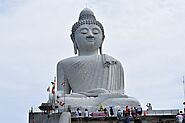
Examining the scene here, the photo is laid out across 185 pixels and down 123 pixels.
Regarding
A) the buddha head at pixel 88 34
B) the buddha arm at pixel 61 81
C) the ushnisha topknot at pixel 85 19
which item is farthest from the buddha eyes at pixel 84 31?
the buddha arm at pixel 61 81

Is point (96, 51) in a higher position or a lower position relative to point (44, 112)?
higher

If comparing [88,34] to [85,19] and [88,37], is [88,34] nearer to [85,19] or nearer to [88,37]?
[88,37]

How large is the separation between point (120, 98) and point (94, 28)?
235 inches

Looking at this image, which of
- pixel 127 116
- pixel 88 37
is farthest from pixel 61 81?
pixel 127 116

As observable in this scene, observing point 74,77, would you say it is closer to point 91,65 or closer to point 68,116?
point 91,65

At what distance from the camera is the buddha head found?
30.4 metres

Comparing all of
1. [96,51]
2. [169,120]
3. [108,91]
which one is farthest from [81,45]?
[169,120]

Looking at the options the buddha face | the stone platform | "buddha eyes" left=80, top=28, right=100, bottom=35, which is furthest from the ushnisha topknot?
the stone platform

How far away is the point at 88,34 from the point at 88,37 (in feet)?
0.75

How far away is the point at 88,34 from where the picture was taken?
30469 millimetres

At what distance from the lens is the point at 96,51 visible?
102ft

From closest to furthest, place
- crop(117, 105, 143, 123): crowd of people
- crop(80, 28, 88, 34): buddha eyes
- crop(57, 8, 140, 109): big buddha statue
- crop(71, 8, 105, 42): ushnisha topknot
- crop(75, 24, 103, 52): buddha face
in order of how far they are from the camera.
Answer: crop(117, 105, 143, 123): crowd of people, crop(57, 8, 140, 109): big buddha statue, crop(75, 24, 103, 52): buddha face, crop(80, 28, 88, 34): buddha eyes, crop(71, 8, 105, 42): ushnisha topknot

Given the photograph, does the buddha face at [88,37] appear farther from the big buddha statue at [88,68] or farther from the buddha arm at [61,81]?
the buddha arm at [61,81]

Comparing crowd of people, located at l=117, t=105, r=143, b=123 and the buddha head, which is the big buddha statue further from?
crowd of people, located at l=117, t=105, r=143, b=123
